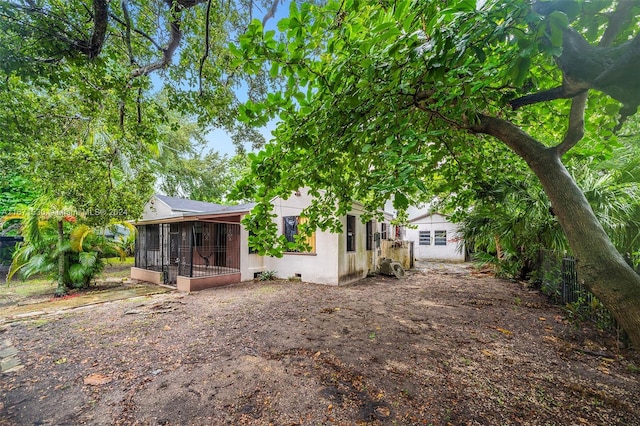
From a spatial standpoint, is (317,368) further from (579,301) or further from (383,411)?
(579,301)

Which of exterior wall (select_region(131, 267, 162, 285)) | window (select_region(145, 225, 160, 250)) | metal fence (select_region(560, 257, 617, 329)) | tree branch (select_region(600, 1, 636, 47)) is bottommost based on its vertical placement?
exterior wall (select_region(131, 267, 162, 285))

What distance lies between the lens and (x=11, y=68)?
262cm

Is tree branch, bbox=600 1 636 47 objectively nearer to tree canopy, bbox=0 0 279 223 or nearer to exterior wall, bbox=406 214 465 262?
tree canopy, bbox=0 0 279 223

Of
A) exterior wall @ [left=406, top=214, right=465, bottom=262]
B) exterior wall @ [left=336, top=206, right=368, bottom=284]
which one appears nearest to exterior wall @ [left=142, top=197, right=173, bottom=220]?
exterior wall @ [left=336, top=206, right=368, bottom=284]

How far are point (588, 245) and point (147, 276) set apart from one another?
11.1 metres

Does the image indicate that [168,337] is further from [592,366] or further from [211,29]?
[592,366]

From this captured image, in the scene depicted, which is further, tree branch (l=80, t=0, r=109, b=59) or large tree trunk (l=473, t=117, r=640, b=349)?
tree branch (l=80, t=0, r=109, b=59)

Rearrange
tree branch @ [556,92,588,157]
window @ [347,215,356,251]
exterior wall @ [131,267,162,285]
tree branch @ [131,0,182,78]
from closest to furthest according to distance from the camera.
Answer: tree branch @ [556,92,588,157], tree branch @ [131,0,182,78], exterior wall @ [131,267,162,285], window @ [347,215,356,251]

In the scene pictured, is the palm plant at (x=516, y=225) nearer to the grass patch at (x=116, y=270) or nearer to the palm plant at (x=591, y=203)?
the palm plant at (x=591, y=203)

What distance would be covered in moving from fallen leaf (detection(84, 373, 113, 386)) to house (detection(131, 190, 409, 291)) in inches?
181

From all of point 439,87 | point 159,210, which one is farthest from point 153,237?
point 439,87

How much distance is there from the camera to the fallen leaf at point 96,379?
2.77 meters

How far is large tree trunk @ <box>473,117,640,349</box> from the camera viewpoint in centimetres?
130

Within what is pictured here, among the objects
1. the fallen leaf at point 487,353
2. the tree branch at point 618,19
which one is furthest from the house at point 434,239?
the tree branch at point 618,19
